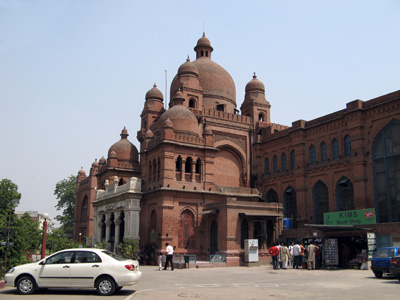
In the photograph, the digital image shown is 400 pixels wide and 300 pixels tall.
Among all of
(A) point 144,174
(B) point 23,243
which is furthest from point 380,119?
(B) point 23,243

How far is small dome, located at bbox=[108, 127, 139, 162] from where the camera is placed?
43688 mm

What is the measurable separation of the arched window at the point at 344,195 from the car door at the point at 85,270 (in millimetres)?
24471

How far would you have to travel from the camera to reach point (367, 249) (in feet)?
86.3

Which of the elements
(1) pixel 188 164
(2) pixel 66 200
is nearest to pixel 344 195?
(1) pixel 188 164

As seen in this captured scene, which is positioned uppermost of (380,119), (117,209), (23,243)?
(380,119)

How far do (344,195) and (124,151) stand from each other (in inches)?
858

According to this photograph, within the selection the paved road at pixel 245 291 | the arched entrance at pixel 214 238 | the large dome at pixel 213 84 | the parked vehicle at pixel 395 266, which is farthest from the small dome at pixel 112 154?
the parked vehicle at pixel 395 266

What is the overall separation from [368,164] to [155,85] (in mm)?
23696

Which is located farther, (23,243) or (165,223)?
(165,223)

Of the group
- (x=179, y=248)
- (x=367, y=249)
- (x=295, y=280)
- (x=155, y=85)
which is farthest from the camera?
(x=155, y=85)

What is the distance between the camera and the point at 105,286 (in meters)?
13.6

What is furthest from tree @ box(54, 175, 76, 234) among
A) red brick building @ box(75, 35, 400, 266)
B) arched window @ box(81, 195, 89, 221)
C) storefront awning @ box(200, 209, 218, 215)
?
storefront awning @ box(200, 209, 218, 215)

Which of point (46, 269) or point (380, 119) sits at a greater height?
point (380, 119)

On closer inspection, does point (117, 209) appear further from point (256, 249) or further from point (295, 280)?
point (295, 280)
